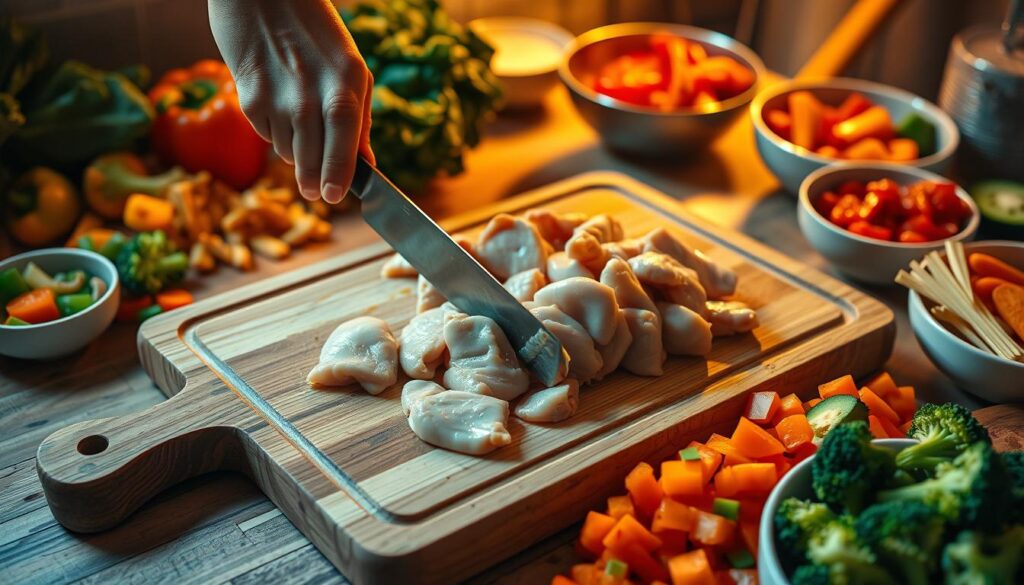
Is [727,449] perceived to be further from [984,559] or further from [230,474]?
[230,474]

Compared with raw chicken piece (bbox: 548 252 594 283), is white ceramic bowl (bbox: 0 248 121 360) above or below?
below

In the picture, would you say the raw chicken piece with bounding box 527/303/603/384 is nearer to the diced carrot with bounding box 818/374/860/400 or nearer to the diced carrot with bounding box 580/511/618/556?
the diced carrot with bounding box 580/511/618/556

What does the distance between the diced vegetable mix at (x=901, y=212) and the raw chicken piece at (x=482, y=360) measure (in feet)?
3.29

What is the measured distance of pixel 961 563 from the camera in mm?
1315

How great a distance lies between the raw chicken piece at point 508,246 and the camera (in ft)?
7.09

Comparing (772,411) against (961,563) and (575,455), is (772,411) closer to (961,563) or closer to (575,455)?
(575,455)

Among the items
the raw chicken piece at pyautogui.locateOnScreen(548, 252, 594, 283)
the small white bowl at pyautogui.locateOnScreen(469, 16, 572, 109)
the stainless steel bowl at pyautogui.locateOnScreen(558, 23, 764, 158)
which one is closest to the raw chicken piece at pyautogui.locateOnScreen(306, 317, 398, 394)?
the raw chicken piece at pyautogui.locateOnScreen(548, 252, 594, 283)

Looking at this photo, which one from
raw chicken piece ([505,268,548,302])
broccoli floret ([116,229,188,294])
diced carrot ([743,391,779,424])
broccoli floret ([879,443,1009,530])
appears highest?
broccoli floret ([879,443,1009,530])

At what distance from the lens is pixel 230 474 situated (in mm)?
1879

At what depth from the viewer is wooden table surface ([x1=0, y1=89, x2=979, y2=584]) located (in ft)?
5.49

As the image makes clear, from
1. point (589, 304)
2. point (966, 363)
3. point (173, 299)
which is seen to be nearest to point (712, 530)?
point (589, 304)

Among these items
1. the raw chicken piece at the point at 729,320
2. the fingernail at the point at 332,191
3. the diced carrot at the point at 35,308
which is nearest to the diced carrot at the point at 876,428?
the raw chicken piece at the point at 729,320

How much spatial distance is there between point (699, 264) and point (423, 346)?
2.15 feet

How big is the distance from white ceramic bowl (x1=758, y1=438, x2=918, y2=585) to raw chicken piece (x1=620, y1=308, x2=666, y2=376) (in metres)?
0.47
